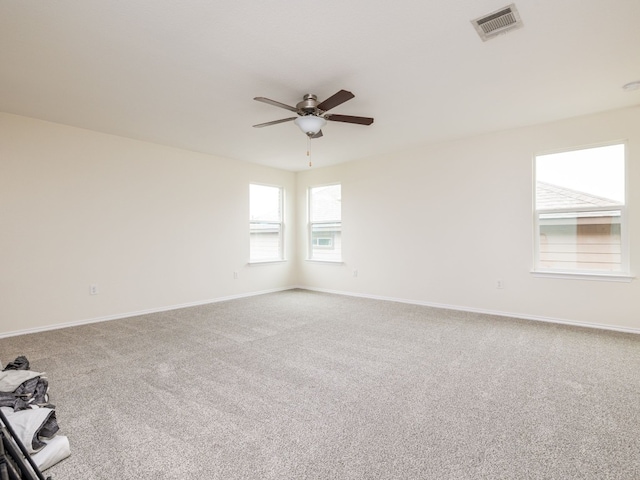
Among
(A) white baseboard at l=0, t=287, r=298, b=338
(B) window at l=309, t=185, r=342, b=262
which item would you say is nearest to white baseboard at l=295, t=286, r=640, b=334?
(B) window at l=309, t=185, r=342, b=262

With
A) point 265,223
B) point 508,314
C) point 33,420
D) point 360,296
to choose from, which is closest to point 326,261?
point 360,296

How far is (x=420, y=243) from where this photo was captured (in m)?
5.14

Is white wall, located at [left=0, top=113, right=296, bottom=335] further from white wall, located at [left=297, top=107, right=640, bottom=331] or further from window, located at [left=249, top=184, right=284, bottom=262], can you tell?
white wall, located at [left=297, top=107, right=640, bottom=331]

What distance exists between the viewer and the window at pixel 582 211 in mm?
3738

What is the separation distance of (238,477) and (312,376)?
1121mm

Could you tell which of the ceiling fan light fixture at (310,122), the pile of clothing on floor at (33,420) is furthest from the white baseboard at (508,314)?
the pile of clothing on floor at (33,420)

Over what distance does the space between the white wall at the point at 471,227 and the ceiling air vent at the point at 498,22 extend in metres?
2.43

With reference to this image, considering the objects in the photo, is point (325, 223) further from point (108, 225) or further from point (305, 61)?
point (305, 61)

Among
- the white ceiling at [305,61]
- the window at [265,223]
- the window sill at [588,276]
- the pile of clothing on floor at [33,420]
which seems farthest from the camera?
the window at [265,223]

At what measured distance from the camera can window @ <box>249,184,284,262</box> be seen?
6184mm

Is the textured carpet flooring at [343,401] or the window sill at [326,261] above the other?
the window sill at [326,261]

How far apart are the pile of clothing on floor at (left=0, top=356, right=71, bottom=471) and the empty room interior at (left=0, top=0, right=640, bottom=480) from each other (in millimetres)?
25

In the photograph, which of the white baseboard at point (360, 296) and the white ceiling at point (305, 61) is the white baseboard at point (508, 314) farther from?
the white ceiling at point (305, 61)

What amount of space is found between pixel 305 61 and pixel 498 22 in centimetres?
138
